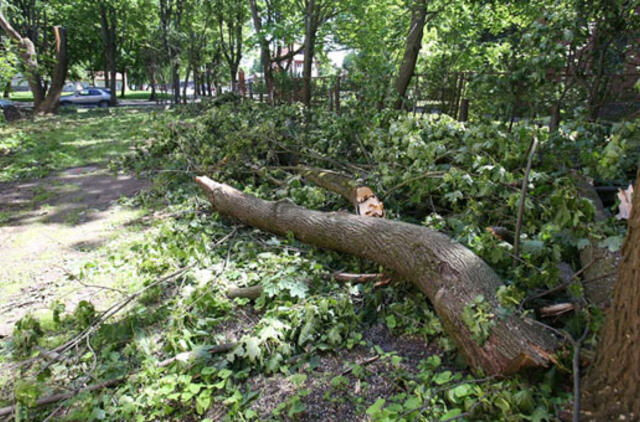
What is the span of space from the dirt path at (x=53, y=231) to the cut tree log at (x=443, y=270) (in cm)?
189

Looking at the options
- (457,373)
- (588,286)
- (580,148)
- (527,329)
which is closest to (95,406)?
(457,373)

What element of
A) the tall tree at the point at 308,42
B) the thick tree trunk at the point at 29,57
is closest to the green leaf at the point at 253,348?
the tall tree at the point at 308,42

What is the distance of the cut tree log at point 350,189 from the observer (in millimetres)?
3871

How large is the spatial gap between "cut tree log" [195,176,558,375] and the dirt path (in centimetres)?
189

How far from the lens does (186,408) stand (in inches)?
85.7

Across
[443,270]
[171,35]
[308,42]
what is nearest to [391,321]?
[443,270]

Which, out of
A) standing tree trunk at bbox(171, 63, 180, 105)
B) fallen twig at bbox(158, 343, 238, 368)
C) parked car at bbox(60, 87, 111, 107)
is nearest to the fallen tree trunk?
fallen twig at bbox(158, 343, 238, 368)

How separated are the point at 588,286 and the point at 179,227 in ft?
12.8

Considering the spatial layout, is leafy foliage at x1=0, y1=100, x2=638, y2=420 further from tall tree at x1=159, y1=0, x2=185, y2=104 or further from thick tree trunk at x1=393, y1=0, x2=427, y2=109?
tall tree at x1=159, y1=0, x2=185, y2=104

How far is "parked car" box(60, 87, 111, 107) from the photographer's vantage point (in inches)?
977

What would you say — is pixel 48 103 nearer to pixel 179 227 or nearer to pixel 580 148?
pixel 179 227

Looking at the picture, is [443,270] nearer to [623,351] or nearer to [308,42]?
[623,351]

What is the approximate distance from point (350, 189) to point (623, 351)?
3.06 m

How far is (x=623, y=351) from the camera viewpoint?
62.8 inches
